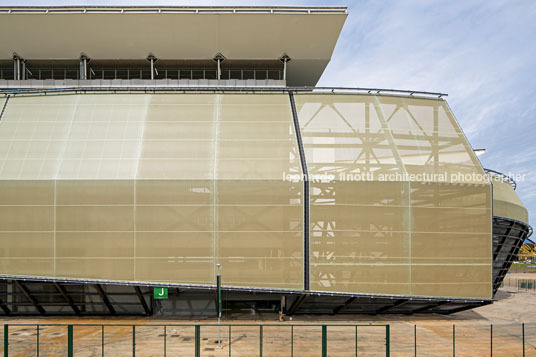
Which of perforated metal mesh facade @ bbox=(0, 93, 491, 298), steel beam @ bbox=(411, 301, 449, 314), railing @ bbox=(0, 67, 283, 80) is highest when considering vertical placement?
railing @ bbox=(0, 67, 283, 80)

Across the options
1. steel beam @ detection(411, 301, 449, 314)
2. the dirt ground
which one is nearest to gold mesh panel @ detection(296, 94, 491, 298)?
steel beam @ detection(411, 301, 449, 314)

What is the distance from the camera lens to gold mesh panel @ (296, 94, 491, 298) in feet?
74.0

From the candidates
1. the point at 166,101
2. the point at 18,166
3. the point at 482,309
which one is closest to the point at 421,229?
the point at 482,309

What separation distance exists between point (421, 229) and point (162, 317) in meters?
17.7

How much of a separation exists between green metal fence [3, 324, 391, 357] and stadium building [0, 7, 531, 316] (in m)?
2.41

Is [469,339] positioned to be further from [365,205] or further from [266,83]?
[266,83]

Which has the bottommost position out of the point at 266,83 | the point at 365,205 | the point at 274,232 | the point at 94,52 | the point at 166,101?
the point at 274,232

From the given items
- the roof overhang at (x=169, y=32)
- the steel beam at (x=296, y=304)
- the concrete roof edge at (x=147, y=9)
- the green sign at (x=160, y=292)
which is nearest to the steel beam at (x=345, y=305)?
the steel beam at (x=296, y=304)

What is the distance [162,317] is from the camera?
2438cm

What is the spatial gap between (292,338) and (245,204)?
27.9 ft

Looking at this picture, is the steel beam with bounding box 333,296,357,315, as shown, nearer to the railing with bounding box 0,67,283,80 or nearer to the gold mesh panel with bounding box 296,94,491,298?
the gold mesh panel with bounding box 296,94,491,298

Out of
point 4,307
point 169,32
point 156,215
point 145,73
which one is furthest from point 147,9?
point 4,307

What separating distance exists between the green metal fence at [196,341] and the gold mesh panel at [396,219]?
10.7ft

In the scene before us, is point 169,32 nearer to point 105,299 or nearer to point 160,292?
point 160,292
